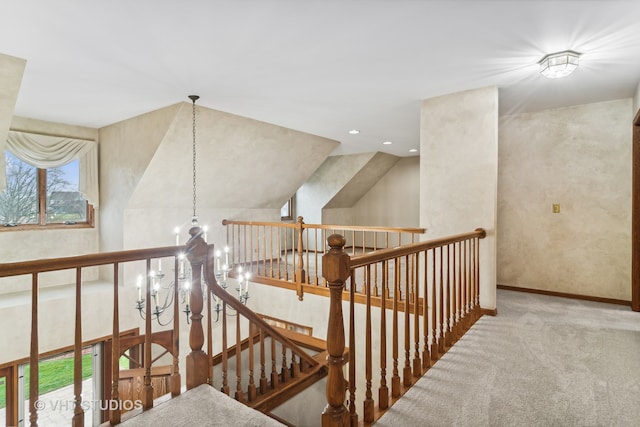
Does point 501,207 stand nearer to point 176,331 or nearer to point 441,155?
point 441,155

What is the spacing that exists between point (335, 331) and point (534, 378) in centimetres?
159

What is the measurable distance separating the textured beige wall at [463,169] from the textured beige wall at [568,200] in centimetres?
137

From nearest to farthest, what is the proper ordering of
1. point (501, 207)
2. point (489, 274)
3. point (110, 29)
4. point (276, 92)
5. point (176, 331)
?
point (176, 331) < point (110, 29) < point (489, 274) < point (276, 92) < point (501, 207)

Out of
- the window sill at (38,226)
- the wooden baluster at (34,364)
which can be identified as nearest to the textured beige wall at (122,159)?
the window sill at (38,226)

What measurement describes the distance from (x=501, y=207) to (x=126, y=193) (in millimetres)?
5444

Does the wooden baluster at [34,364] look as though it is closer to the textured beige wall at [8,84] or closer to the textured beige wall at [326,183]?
the textured beige wall at [8,84]

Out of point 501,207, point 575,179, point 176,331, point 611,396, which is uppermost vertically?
point 575,179

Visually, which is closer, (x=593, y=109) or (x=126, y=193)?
(x=593, y=109)

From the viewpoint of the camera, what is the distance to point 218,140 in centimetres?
516

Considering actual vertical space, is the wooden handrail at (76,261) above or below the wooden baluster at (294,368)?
above

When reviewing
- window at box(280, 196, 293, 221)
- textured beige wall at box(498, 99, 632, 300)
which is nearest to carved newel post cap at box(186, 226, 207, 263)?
textured beige wall at box(498, 99, 632, 300)

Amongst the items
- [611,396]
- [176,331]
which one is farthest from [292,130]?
[611,396]

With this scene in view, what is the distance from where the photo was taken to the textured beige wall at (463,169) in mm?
3594

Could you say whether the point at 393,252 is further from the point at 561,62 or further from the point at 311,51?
the point at 561,62
